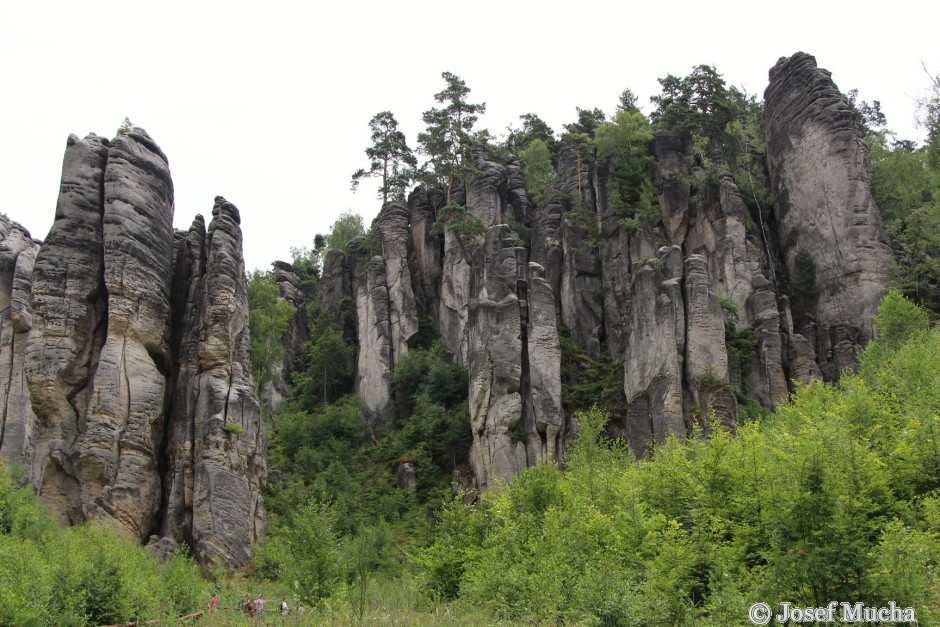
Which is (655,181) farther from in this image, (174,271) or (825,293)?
(174,271)

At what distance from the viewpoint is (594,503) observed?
84.3 feet

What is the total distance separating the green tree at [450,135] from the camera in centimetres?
5769

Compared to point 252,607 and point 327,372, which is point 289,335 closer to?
point 327,372

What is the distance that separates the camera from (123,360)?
32.4 metres

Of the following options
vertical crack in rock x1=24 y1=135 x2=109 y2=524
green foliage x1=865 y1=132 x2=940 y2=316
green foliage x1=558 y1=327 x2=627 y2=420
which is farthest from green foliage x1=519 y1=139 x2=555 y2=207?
vertical crack in rock x1=24 y1=135 x2=109 y2=524

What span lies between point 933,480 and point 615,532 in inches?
314

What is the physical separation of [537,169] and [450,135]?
7139 mm

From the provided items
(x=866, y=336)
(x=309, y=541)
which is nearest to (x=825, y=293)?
(x=866, y=336)

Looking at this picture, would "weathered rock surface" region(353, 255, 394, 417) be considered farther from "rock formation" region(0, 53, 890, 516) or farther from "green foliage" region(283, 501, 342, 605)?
"green foliage" region(283, 501, 342, 605)

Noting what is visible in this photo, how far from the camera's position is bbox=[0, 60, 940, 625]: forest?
55.2 ft

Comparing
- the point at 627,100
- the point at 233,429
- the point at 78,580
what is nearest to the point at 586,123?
the point at 627,100

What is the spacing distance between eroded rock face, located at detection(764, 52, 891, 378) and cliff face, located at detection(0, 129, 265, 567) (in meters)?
29.3

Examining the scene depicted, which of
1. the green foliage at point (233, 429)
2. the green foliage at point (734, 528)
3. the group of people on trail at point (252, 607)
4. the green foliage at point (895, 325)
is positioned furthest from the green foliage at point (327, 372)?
the green foliage at point (895, 325)

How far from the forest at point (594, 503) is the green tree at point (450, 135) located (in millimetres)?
6991
